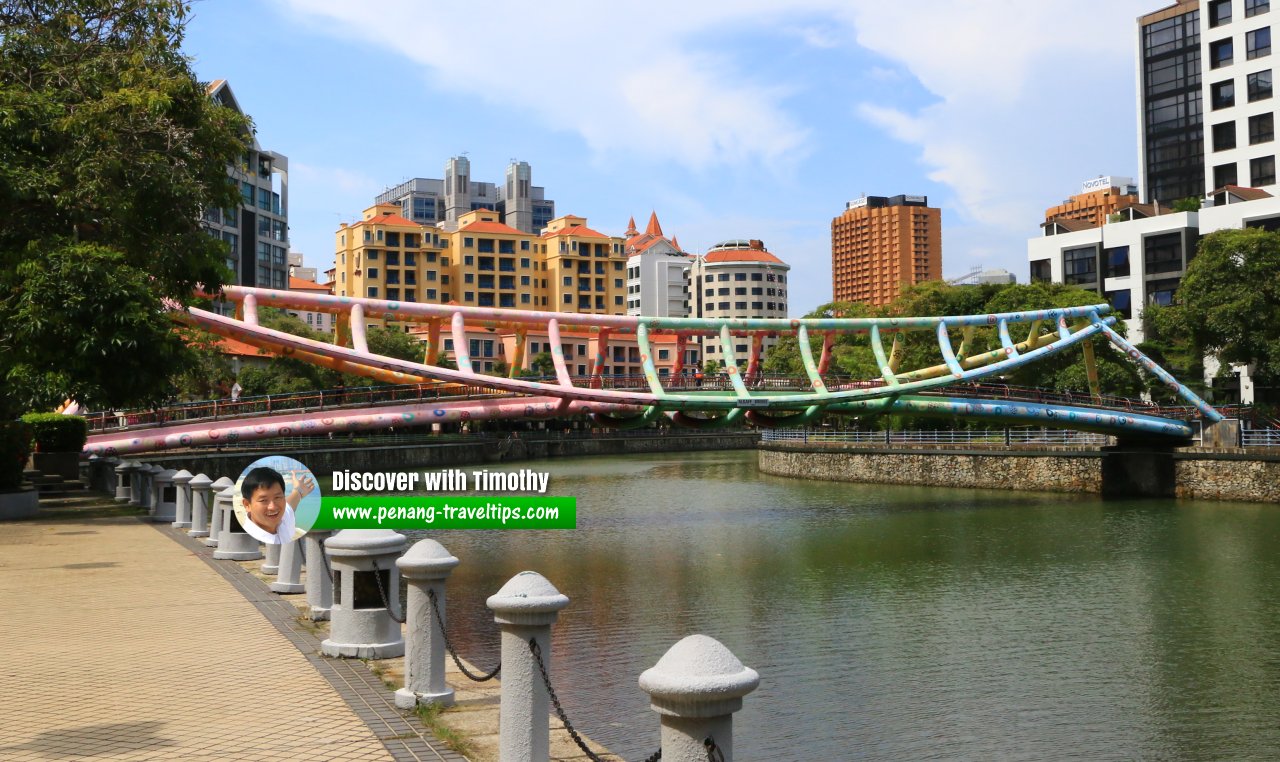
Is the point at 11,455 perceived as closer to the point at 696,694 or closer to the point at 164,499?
the point at 164,499

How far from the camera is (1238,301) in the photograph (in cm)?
3881

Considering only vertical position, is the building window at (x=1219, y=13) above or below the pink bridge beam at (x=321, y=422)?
above

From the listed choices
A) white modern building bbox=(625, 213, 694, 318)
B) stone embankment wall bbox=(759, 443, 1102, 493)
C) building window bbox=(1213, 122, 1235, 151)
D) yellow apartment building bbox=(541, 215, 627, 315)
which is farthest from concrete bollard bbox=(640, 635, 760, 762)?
white modern building bbox=(625, 213, 694, 318)

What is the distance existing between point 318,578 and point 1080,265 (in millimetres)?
54873

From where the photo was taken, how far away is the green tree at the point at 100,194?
61.1 ft

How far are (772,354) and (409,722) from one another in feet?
233

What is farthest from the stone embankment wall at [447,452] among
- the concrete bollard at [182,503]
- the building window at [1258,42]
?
the building window at [1258,42]

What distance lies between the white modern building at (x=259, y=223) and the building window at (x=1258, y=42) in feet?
181

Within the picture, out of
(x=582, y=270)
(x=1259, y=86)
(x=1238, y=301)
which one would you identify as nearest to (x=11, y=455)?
(x=1238, y=301)

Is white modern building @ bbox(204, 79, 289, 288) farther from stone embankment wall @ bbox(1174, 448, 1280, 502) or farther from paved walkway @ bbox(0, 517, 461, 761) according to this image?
paved walkway @ bbox(0, 517, 461, 761)

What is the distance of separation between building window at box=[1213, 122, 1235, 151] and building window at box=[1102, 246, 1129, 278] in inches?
278

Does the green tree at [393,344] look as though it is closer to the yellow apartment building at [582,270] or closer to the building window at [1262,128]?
the yellow apartment building at [582,270]

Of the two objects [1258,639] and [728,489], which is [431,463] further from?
[1258,639]

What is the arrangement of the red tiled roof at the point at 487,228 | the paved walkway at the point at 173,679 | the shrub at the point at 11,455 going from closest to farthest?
the paved walkway at the point at 173,679 → the shrub at the point at 11,455 → the red tiled roof at the point at 487,228
